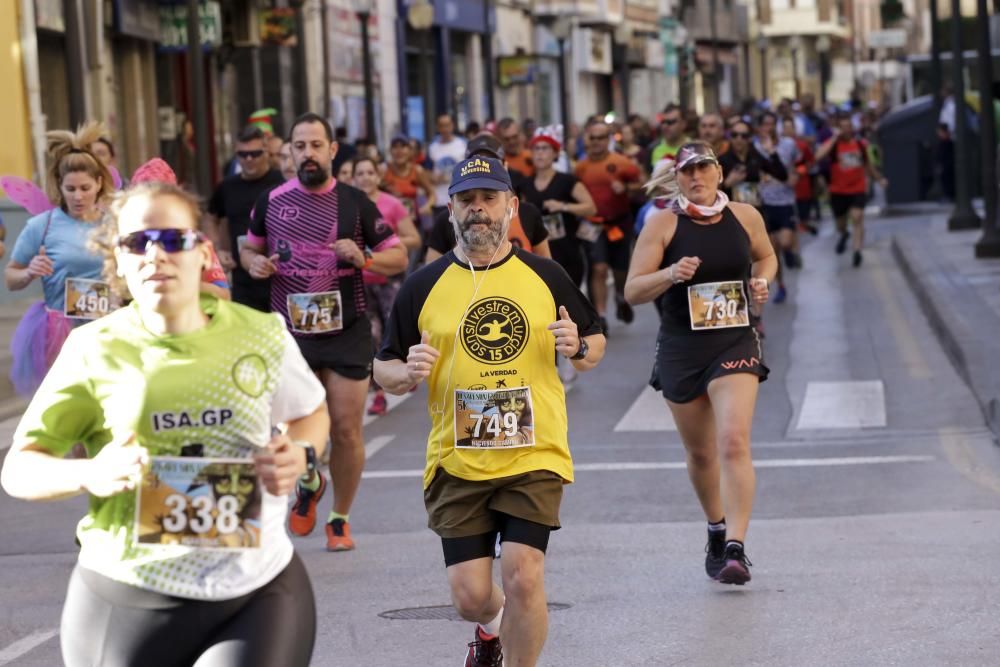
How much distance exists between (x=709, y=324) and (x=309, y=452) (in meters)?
4.10

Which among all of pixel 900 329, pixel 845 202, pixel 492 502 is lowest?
pixel 900 329

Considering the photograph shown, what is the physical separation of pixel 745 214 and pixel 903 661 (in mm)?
2366

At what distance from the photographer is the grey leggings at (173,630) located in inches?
162

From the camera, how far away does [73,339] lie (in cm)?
425

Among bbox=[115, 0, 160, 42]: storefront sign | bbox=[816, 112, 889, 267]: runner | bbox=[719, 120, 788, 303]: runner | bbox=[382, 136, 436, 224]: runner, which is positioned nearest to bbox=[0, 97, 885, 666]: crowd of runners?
bbox=[719, 120, 788, 303]: runner

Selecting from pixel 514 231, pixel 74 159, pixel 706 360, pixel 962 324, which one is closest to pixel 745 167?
pixel 962 324

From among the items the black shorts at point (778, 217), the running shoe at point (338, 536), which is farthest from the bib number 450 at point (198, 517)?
the black shorts at point (778, 217)

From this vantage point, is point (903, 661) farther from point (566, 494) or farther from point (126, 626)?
point (566, 494)

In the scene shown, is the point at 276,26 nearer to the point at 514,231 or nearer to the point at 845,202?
the point at 845,202

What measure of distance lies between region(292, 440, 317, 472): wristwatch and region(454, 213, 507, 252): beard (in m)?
1.98

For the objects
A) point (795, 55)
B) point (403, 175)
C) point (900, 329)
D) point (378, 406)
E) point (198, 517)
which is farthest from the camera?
point (795, 55)

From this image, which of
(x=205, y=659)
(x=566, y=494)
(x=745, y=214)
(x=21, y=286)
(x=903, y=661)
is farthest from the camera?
(x=566, y=494)

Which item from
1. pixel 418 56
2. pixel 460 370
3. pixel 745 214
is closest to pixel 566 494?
pixel 745 214

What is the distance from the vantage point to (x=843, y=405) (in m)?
13.8
